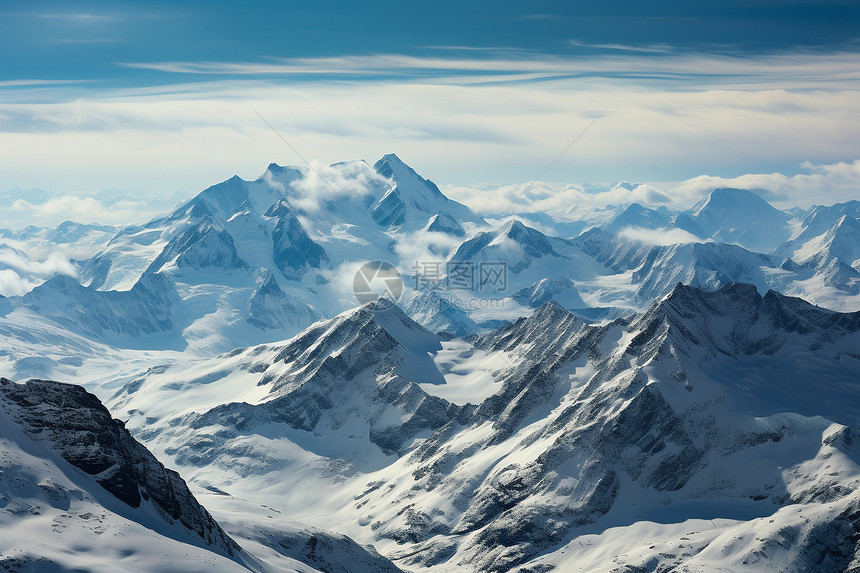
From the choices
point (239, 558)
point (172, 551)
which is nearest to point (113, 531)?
point (172, 551)

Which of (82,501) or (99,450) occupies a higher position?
(99,450)

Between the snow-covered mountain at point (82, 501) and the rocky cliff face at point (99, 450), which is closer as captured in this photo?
the snow-covered mountain at point (82, 501)

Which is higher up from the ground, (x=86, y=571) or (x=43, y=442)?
(x=43, y=442)

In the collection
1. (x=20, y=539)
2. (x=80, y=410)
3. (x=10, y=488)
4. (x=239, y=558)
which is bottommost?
(x=239, y=558)

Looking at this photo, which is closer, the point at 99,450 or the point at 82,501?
the point at 82,501

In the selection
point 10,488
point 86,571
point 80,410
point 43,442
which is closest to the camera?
point 86,571

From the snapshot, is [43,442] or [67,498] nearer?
[67,498]

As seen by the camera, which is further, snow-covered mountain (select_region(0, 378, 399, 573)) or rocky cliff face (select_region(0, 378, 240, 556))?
rocky cliff face (select_region(0, 378, 240, 556))

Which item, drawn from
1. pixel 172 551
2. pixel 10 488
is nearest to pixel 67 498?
pixel 10 488

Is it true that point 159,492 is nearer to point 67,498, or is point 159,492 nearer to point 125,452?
point 125,452

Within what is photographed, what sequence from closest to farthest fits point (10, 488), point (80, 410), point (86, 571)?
point (86, 571) < point (10, 488) < point (80, 410)
